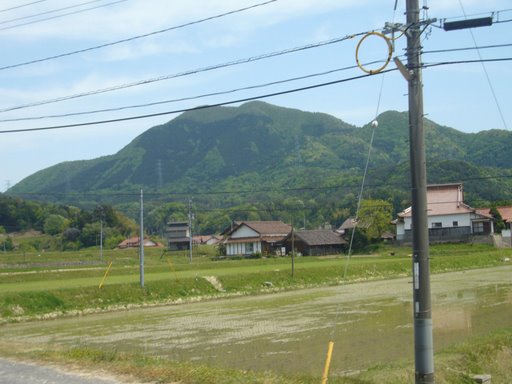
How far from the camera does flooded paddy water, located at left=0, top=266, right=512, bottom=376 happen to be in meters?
13.6

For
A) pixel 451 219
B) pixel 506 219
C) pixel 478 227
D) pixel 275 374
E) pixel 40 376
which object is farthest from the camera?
pixel 451 219

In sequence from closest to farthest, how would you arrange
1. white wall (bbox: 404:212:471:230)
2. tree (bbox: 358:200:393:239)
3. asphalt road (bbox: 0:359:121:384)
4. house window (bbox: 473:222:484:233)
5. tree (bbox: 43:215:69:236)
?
1. asphalt road (bbox: 0:359:121:384)
2. white wall (bbox: 404:212:471:230)
3. house window (bbox: 473:222:484:233)
4. tree (bbox: 358:200:393:239)
5. tree (bbox: 43:215:69:236)

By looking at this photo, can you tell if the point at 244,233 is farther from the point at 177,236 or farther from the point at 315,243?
the point at 177,236

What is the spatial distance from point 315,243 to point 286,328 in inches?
2050

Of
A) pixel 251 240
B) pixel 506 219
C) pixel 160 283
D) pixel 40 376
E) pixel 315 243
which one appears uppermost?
pixel 506 219

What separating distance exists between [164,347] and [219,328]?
12.3 ft

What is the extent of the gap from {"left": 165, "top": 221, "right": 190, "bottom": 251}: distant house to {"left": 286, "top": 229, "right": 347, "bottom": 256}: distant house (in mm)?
20506

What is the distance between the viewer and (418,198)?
30.2ft

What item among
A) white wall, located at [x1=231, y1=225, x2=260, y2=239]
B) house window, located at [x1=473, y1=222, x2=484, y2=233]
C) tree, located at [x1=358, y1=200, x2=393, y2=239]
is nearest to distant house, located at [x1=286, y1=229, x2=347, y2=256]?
tree, located at [x1=358, y1=200, x2=393, y2=239]

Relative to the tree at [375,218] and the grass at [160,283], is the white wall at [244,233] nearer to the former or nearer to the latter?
the tree at [375,218]

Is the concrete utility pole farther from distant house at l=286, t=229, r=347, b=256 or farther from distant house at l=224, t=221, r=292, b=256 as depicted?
distant house at l=224, t=221, r=292, b=256

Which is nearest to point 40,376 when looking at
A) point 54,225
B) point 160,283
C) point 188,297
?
point 188,297

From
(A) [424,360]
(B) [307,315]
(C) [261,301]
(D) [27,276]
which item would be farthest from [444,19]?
(D) [27,276]

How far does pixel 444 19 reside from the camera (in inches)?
379
